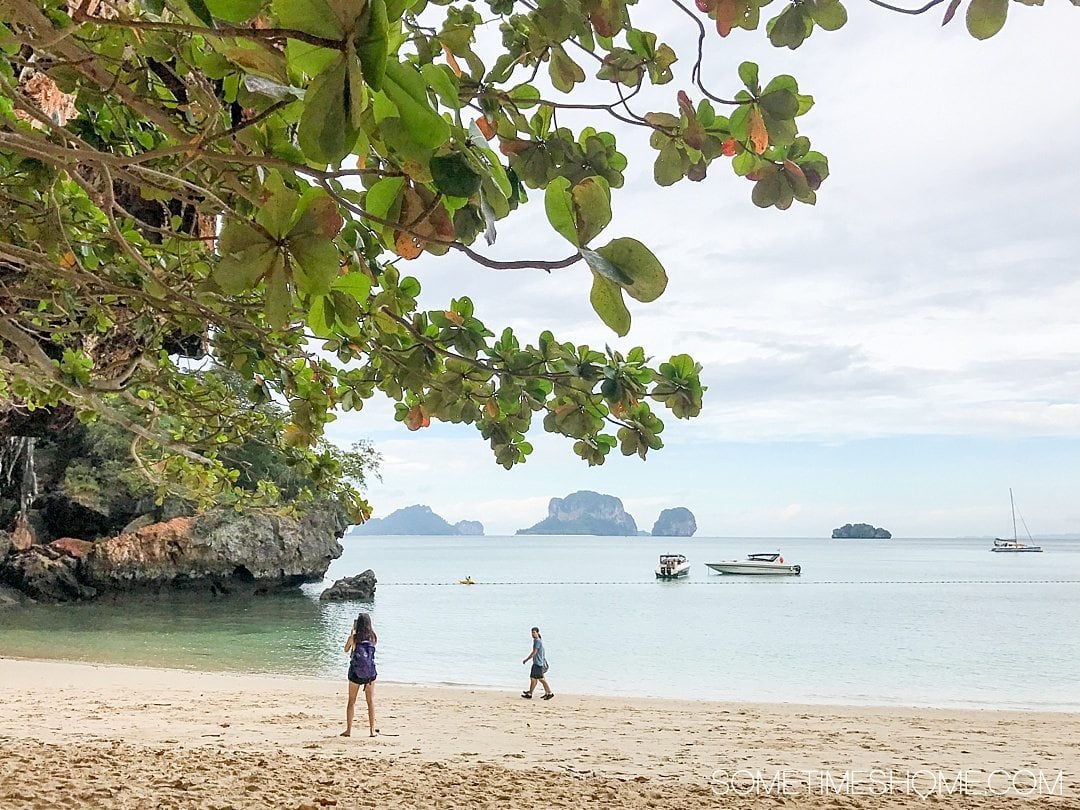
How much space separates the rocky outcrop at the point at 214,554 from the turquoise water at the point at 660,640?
913 millimetres

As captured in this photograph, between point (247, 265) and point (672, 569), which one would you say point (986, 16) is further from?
point (672, 569)

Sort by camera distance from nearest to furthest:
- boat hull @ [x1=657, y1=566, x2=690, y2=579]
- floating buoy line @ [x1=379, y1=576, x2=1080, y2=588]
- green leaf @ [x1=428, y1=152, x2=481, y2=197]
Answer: green leaf @ [x1=428, y1=152, x2=481, y2=197] < floating buoy line @ [x1=379, y1=576, x2=1080, y2=588] < boat hull @ [x1=657, y1=566, x2=690, y2=579]

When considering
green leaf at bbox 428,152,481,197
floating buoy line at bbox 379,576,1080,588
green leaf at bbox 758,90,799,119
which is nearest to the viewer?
green leaf at bbox 428,152,481,197

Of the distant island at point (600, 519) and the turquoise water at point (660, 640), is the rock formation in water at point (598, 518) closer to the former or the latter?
the distant island at point (600, 519)

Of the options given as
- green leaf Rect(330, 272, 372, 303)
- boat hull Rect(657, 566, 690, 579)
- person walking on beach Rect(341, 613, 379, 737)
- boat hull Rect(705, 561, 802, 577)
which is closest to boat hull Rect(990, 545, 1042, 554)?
boat hull Rect(705, 561, 802, 577)

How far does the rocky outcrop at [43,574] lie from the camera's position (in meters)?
24.9

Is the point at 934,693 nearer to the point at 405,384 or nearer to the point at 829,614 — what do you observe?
the point at 829,614

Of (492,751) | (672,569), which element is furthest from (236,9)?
(672,569)

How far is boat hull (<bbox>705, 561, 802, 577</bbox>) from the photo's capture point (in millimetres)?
51312

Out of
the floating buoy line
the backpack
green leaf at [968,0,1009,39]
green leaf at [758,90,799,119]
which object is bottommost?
the floating buoy line

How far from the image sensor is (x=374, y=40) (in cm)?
64

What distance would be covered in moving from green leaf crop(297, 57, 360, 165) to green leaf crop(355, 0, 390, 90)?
0.02m

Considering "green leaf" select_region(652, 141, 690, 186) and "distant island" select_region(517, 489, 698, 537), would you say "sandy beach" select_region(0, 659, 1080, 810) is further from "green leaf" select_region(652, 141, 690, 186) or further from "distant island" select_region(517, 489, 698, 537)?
"distant island" select_region(517, 489, 698, 537)

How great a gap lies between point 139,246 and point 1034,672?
22.3 meters
